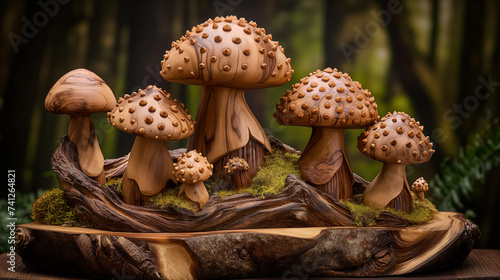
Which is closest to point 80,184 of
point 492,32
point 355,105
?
point 355,105

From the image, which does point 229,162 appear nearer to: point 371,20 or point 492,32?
point 371,20

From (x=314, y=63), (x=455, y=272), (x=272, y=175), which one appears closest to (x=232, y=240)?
(x=272, y=175)

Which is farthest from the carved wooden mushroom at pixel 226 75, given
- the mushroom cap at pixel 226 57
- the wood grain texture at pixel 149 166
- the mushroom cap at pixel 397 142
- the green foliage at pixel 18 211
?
the green foliage at pixel 18 211

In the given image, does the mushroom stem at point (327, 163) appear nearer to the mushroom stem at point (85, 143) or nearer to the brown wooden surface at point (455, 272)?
the brown wooden surface at point (455, 272)

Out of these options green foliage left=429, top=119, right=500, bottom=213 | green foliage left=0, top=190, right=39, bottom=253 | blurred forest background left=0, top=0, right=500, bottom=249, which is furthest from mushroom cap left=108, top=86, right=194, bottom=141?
green foliage left=429, top=119, right=500, bottom=213

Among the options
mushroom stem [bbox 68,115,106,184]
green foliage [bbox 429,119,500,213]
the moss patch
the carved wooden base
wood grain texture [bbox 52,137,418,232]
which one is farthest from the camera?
green foliage [bbox 429,119,500,213]

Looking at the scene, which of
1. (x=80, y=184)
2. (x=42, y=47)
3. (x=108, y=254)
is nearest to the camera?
(x=108, y=254)

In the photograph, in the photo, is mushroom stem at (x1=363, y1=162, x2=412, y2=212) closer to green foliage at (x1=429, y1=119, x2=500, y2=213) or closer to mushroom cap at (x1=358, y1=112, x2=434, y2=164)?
mushroom cap at (x1=358, y1=112, x2=434, y2=164)
